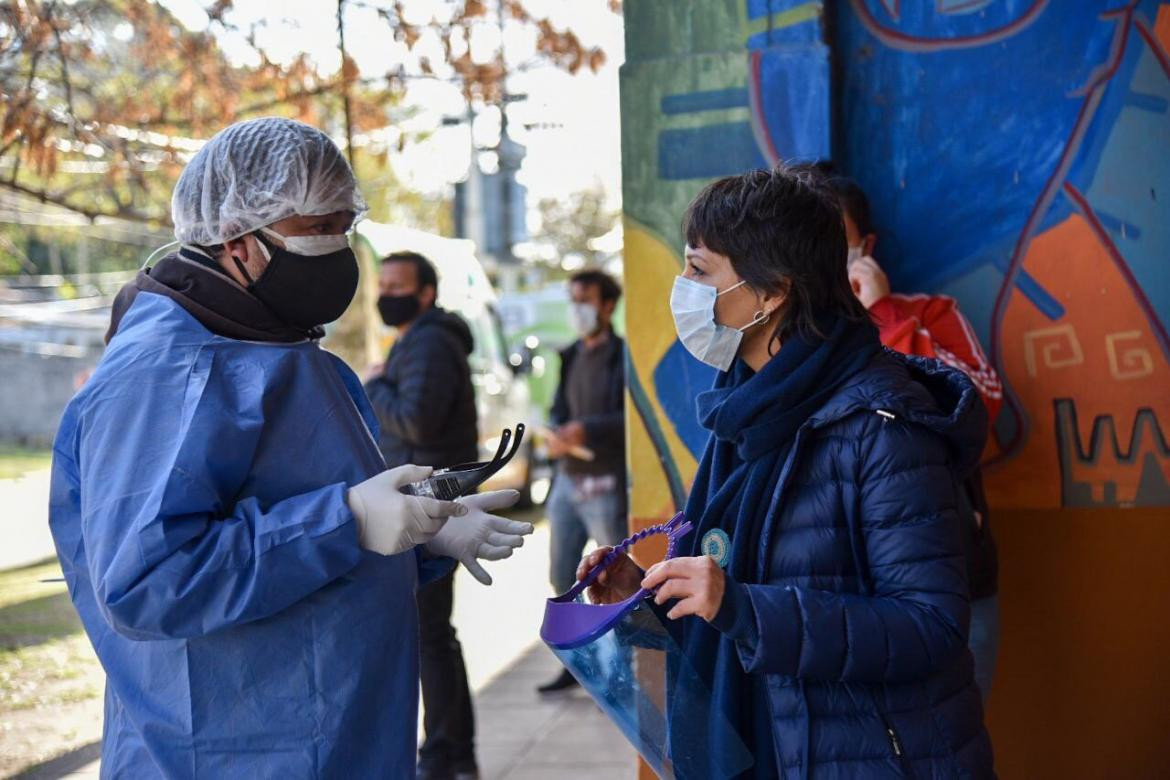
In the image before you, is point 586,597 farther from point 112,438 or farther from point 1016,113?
point 1016,113

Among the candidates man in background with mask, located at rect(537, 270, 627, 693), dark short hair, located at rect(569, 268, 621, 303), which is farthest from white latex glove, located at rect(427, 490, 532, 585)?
dark short hair, located at rect(569, 268, 621, 303)

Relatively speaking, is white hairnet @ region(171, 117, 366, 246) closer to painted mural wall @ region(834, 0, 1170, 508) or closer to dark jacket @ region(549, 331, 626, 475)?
painted mural wall @ region(834, 0, 1170, 508)

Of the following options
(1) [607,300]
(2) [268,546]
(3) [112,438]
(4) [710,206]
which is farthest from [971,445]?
(1) [607,300]

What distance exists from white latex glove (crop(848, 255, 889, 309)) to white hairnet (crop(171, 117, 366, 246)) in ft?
5.45

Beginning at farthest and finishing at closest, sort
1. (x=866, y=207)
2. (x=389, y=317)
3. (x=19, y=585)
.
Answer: (x=19, y=585) → (x=389, y=317) → (x=866, y=207)

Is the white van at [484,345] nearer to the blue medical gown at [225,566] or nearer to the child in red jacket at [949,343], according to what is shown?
the child in red jacket at [949,343]

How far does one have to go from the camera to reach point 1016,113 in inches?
147

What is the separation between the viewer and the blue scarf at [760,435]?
229 cm

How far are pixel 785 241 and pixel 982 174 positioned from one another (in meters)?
1.71

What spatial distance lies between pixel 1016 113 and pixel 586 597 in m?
2.16

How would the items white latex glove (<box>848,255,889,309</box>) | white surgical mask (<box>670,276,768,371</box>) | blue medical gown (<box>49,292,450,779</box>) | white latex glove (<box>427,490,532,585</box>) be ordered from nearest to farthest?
1. blue medical gown (<box>49,292,450,779</box>)
2. white surgical mask (<box>670,276,768,371</box>)
3. white latex glove (<box>427,490,532,585</box>)
4. white latex glove (<box>848,255,889,309</box>)

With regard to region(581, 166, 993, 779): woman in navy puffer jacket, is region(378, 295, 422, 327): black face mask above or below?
above

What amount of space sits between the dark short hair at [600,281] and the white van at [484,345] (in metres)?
4.99

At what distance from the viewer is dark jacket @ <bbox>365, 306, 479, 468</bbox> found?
5238 millimetres
